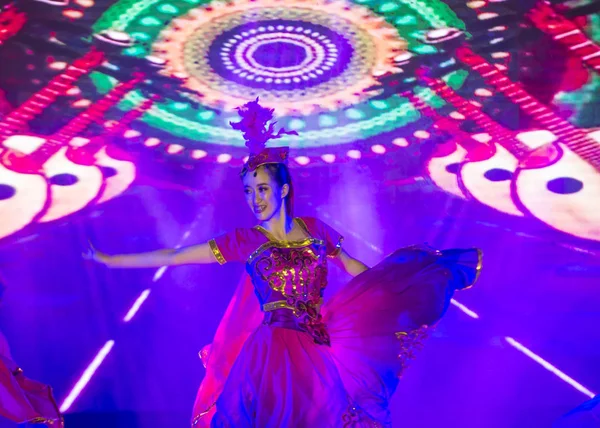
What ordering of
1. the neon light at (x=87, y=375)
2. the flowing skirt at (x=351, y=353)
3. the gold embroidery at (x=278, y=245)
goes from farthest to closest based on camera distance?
the neon light at (x=87, y=375) → the gold embroidery at (x=278, y=245) → the flowing skirt at (x=351, y=353)

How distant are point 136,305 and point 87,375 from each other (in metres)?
0.50

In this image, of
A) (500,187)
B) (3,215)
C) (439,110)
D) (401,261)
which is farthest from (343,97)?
(3,215)

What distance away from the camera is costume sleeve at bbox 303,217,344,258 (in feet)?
8.57

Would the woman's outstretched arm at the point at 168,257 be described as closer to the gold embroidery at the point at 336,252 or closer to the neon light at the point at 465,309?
the gold embroidery at the point at 336,252

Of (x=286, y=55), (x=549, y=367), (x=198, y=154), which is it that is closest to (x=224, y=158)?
(x=198, y=154)

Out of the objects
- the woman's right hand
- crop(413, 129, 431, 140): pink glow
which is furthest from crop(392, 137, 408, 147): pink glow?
the woman's right hand

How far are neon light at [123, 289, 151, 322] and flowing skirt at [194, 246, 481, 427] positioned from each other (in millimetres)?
1473

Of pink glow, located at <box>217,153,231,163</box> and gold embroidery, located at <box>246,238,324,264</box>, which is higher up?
gold embroidery, located at <box>246,238,324,264</box>

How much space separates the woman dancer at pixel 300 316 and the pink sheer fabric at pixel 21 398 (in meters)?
0.59

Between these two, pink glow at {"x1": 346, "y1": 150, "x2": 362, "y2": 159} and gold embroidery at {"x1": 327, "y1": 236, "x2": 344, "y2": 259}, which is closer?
gold embroidery at {"x1": 327, "y1": 236, "x2": 344, "y2": 259}

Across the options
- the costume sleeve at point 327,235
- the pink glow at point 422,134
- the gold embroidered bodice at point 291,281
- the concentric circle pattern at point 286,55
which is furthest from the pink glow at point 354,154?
the gold embroidered bodice at point 291,281

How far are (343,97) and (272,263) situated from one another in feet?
6.92

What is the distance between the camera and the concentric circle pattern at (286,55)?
3.63m

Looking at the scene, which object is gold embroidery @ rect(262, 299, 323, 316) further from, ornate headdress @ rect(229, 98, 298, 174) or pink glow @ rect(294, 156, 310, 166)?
pink glow @ rect(294, 156, 310, 166)
